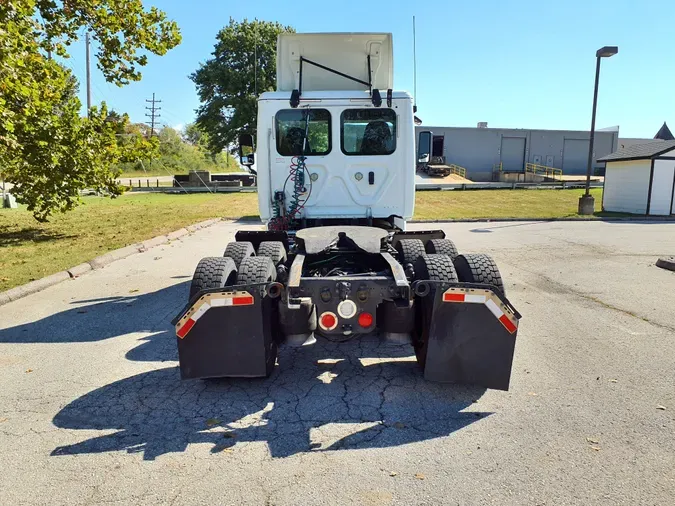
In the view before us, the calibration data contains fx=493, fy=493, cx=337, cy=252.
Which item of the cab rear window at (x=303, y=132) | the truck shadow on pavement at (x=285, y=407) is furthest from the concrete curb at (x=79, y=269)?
the cab rear window at (x=303, y=132)

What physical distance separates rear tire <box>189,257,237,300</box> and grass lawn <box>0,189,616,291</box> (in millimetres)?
4779

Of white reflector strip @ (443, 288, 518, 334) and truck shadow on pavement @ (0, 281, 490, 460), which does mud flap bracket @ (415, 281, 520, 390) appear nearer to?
white reflector strip @ (443, 288, 518, 334)

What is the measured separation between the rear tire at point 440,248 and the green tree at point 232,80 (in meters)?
36.7

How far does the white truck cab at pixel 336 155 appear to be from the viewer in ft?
21.0

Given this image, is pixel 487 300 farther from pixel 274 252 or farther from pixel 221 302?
pixel 274 252

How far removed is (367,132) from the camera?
6.47 meters

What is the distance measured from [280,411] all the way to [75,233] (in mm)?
11923

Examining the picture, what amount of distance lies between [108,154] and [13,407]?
1029 cm

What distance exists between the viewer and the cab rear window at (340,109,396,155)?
21.1 ft

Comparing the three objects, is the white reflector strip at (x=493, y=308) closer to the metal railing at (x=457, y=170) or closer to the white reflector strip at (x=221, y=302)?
the white reflector strip at (x=221, y=302)

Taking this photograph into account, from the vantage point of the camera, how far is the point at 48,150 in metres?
11.5

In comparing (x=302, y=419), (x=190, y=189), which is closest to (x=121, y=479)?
(x=302, y=419)

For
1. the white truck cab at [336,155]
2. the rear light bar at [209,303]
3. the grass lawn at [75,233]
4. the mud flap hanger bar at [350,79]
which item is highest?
the mud flap hanger bar at [350,79]

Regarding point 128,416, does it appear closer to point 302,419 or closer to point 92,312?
point 302,419
